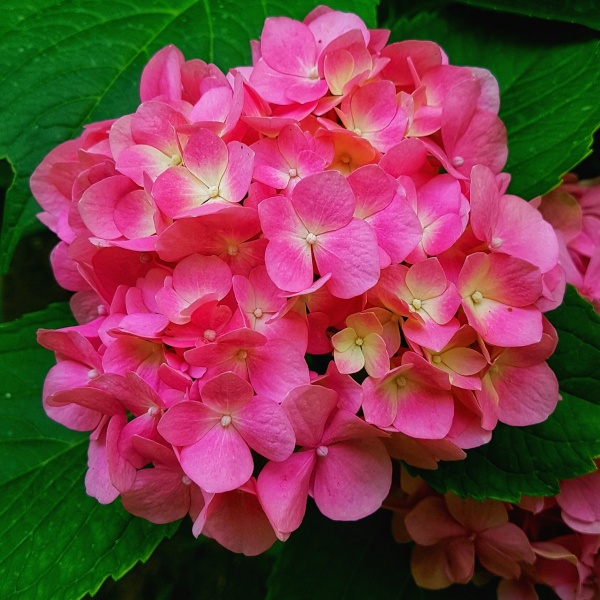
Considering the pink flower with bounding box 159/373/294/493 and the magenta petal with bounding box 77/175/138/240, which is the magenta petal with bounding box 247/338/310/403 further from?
the magenta petal with bounding box 77/175/138/240

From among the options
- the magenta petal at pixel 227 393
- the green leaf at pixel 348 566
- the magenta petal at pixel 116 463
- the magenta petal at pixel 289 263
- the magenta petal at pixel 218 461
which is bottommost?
the green leaf at pixel 348 566

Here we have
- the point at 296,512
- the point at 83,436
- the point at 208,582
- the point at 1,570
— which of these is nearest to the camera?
the point at 296,512

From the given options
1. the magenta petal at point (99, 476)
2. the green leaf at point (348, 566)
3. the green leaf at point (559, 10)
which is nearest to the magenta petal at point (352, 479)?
the magenta petal at point (99, 476)

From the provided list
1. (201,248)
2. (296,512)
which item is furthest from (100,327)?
(296,512)

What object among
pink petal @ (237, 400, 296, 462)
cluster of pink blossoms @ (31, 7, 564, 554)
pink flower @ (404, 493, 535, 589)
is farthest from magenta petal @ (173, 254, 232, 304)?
pink flower @ (404, 493, 535, 589)

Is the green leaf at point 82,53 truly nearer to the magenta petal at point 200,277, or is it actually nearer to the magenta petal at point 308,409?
the magenta petal at point 200,277

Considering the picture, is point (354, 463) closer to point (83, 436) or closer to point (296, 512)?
point (296, 512)

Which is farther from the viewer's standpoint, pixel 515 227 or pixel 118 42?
pixel 118 42
